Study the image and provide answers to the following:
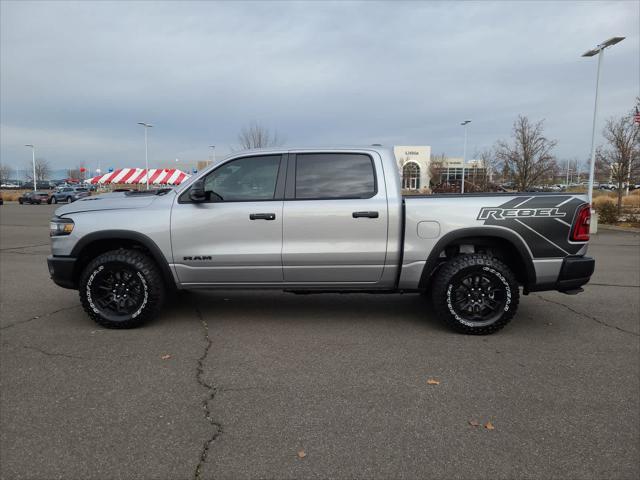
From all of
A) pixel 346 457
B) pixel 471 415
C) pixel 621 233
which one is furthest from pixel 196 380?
pixel 621 233

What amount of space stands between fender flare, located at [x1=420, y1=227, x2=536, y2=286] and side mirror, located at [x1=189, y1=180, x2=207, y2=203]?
7.88ft

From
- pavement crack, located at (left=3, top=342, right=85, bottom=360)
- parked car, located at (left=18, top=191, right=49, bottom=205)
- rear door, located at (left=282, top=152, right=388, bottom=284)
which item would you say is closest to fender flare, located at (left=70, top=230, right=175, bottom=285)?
pavement crack, located at (left=3, top=342, right=85, bottom=360)

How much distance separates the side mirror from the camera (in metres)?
4.59

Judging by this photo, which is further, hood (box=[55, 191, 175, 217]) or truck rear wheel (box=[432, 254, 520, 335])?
hood (box=[55, 191, 175, 217])

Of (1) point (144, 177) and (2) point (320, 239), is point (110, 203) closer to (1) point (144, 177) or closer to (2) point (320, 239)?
(2) point (320, 239)

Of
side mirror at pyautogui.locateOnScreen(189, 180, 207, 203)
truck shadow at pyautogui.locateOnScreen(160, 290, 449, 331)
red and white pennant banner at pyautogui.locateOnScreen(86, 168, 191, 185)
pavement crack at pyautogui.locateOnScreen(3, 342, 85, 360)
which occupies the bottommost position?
pavement crack at pyautogui.locateOnScreen(3, 342, 85, 360)

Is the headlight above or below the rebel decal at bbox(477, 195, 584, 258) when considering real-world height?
below

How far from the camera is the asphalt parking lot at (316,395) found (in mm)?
2576

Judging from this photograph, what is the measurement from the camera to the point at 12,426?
2.92 metres

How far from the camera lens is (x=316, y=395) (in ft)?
11.0

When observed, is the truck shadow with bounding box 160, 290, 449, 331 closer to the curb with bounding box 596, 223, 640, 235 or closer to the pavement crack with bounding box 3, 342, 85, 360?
the pavement crack with bounding box 3, 342, 85, 360

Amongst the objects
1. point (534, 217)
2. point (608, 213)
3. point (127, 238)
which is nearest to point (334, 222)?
point (534, 217)

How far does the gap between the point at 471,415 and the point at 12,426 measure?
303cm

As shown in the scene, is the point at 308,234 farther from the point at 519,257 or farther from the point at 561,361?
the point at 561,361
